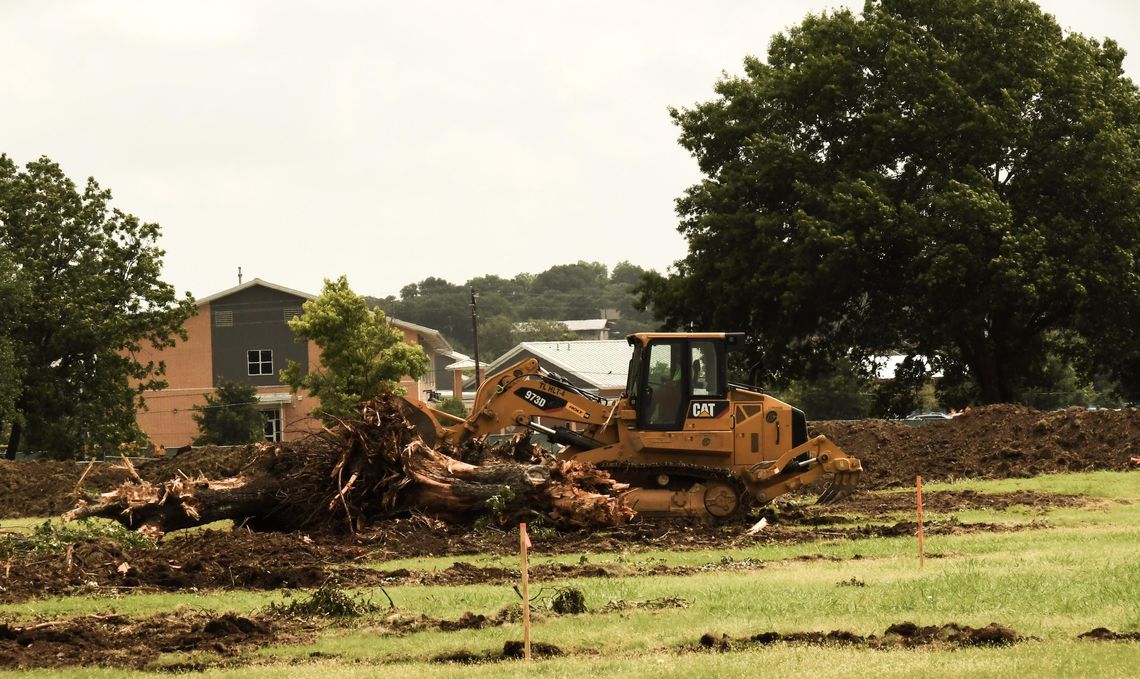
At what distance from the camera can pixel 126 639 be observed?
45.8 ft

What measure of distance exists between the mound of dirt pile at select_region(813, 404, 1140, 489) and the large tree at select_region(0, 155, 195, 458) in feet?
91.4

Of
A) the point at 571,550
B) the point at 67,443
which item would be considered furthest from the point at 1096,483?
the point at 67,443

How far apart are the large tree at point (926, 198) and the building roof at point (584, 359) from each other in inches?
1639

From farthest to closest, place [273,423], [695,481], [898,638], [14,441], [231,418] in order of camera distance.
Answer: [273,423] < [231,418] < [14,441] < [695,481] < [898,638]

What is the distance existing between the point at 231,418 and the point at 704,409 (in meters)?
52.5

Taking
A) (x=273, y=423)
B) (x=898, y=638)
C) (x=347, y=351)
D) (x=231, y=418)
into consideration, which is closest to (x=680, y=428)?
(x=898, y=638)

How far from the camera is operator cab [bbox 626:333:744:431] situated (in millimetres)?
23625

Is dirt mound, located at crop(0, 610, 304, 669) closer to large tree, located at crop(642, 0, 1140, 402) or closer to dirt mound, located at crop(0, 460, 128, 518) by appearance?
dirt mound, located at crop(0, 460, 128, 518)

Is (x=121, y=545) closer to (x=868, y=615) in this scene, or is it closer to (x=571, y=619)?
(x=571, y=619)

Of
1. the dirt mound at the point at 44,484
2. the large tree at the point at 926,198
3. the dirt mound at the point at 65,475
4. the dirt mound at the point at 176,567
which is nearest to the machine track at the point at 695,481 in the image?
the dirt mound at the point at 176,567

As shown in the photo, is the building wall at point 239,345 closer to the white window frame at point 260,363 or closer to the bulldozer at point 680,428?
the white window frame at point 260,363

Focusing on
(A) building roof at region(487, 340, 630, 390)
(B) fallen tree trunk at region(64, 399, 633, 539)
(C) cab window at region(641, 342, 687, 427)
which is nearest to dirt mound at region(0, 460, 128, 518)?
(B) fallen tree trunk at region(64, 399, 633, 539)

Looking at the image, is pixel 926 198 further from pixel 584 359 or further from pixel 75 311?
pixel 584 359

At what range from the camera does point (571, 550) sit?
2100 centimetres
